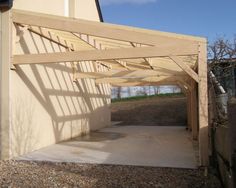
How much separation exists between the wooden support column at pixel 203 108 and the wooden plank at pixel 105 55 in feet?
0.90

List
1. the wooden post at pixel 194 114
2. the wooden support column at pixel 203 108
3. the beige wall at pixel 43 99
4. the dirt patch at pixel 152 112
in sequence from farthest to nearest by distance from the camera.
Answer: the dirt patch at pixel 152 112 < the wooden post at pixel 194 114 < the beige wall at pixel 43 99 < the wooden support column at pixel 203 108

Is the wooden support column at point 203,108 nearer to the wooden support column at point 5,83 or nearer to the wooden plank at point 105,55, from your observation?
the wooden plank at point 105,55

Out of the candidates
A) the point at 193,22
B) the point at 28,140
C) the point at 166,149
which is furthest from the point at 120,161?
the point at 193,22

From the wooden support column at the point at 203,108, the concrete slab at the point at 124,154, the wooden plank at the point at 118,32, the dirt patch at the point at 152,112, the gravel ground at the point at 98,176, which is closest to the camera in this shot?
the gravel ground at the point at 98,176

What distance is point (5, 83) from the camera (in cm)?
793

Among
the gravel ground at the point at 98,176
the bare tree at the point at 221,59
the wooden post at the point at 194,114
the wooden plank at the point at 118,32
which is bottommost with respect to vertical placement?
the gravel ground at the point at 98,176

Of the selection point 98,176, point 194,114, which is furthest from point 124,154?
point 194,114

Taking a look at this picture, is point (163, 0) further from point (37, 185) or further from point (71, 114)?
point (37, 185)

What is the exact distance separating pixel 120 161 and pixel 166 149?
231 cm

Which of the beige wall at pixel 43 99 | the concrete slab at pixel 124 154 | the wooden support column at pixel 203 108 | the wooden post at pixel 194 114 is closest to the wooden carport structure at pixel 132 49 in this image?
the wooden support column at pixel 203 108

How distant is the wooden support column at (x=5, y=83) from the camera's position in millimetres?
7922

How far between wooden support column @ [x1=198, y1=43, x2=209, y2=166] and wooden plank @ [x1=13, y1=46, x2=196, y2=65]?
0.28m

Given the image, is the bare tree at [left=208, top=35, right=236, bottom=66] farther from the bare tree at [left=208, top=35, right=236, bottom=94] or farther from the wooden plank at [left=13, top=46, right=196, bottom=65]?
the wooden plank at [left=13, top=46, right=196, bottom=65]

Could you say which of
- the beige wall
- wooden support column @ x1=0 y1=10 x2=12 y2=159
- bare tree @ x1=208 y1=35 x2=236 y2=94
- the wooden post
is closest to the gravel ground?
wooden support column @ x1=0 y1=10 x2=12 y2=159
